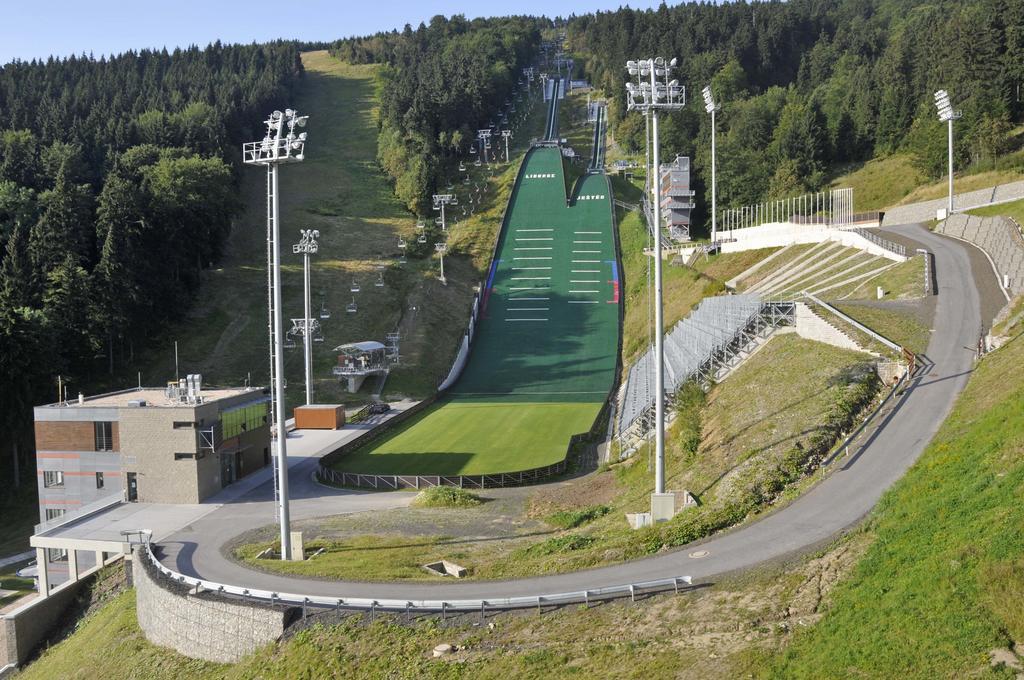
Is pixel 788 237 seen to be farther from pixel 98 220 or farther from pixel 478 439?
pixel 98 220

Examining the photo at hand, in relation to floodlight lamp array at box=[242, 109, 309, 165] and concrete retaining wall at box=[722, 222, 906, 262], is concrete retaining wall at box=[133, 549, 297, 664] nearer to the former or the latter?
floodlight lamp array at box=[242, 109, 309, 165]

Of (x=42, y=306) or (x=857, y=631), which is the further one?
(x=42, y=306)

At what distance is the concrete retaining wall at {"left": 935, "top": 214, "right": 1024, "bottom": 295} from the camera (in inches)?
1344

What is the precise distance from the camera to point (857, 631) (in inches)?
522

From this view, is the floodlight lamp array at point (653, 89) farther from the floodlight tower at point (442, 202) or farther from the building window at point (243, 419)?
the floodlight tower at point (442, 202)

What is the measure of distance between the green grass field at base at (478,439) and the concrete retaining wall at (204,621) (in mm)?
15140

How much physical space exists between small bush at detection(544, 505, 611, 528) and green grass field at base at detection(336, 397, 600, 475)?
8663 millimetres

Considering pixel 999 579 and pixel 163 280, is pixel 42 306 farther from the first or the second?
pixel 999 579

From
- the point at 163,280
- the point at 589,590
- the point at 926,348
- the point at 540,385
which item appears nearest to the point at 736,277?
the point at 540,385

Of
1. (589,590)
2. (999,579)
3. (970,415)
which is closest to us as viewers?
(999,579)

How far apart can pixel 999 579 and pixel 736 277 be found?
43.5 m

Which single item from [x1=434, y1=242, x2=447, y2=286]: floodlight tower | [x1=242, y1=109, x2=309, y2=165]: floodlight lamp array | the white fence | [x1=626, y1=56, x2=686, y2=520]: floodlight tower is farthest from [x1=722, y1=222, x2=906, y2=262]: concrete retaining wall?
[x1=242, y1=109, x2=309, y2=165]: floodlight lamp array

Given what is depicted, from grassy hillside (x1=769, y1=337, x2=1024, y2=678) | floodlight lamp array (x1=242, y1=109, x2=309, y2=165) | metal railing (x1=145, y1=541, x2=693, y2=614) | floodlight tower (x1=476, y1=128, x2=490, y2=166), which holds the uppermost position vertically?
floodlight tower (x1=476, y1=128, x2=490, y2=166)

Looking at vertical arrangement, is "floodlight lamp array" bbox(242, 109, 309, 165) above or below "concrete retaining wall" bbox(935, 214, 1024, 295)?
above
